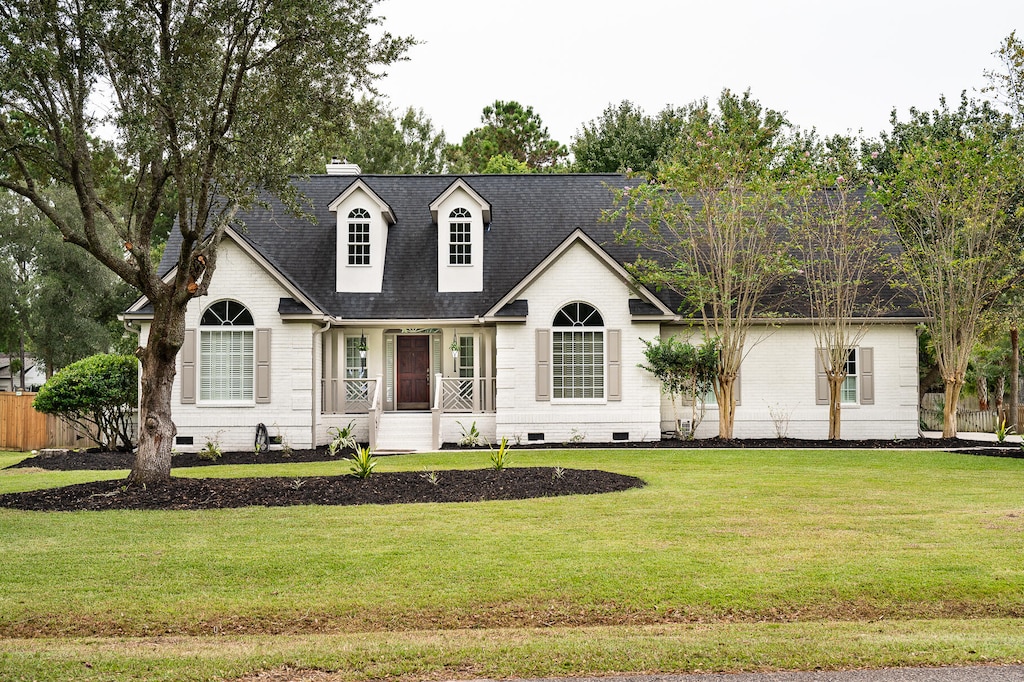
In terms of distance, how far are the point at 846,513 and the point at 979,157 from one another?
13.7 metres

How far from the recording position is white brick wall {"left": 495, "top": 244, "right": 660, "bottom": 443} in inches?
895

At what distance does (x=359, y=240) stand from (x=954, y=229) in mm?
15178

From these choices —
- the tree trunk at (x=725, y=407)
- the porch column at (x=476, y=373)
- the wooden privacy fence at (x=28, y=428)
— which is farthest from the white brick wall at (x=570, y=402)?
the wooden privacy fence at (x=28, y=428)

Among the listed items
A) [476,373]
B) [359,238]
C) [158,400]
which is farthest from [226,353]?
[158,400]

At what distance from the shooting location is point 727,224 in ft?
72.5

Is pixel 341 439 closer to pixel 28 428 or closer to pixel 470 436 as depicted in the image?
pixel 470 436

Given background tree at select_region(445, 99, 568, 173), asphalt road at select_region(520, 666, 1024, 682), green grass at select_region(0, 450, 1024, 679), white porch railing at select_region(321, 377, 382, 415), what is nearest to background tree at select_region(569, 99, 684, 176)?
background tree at select_region(445, 99, 568, 173)

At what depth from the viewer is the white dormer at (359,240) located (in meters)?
24.4

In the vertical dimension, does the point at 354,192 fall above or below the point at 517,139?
below

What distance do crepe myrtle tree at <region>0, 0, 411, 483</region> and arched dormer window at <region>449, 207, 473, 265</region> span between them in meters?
9.35

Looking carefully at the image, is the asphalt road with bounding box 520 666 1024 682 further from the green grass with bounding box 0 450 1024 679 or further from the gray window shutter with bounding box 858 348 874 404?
the gray window shutter with bounding box 858 348 874 404

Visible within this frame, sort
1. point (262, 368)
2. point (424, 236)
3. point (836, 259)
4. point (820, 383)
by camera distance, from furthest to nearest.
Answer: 1. point (424, 236)
2. point (820, 383)
3. point (836, 259)
4. point (262, 368)

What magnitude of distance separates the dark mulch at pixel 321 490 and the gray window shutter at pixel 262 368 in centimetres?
726

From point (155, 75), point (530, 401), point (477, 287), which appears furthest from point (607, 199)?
point (155, 75)
